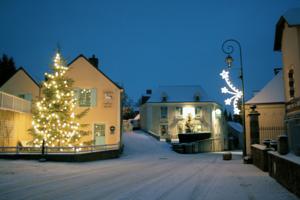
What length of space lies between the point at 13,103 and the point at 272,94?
68.2 feet

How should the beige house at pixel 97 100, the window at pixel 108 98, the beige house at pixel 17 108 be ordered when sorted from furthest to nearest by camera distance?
the window at pixel 108 98 → the beige house at pixel 97 100 → the beige house at pixel 17 108

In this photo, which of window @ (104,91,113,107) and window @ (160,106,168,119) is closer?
window @ (104,91,113,107)

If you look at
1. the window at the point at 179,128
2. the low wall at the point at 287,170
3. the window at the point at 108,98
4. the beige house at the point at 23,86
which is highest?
the beige house at the point at 23,86

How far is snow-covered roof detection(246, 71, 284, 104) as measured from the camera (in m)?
23.4

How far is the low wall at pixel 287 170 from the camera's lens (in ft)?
28.3

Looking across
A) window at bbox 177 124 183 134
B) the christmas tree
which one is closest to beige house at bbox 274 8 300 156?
the christmas tree

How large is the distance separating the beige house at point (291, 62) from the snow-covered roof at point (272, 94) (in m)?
2.87

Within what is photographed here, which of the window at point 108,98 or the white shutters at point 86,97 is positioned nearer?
the window at point 108,98

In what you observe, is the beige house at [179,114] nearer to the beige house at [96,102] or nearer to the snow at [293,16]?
the beige house at [96,102]

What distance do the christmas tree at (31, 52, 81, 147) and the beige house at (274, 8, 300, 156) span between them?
16382mm

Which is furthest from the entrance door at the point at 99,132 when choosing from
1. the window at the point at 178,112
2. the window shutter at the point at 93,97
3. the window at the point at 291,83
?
the window at the point at 178,112

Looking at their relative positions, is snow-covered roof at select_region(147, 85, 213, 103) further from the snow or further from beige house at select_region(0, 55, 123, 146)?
the snow

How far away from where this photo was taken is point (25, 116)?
28.6 m

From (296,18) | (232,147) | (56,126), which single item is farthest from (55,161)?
(232,147)
